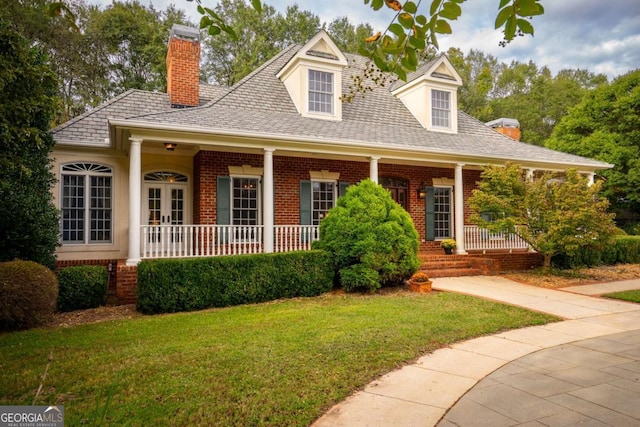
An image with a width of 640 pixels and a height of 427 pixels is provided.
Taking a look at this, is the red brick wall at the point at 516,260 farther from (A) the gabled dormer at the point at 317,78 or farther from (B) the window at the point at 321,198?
(A) the gabled dormer at the point at 317,78

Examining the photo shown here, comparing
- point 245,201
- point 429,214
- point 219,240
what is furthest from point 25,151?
point 429,214

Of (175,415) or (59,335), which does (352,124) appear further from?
(175,415)

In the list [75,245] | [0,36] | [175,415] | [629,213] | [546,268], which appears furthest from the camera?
[629,213]

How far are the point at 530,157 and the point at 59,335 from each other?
45.2ft

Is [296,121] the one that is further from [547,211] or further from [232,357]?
[232,357]

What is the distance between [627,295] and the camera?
8.71 m

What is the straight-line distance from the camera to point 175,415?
325 centimetres

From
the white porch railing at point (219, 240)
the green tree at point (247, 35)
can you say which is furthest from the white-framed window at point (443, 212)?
the green tree at point (247, 35)

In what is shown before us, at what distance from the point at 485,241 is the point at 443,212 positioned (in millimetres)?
1766

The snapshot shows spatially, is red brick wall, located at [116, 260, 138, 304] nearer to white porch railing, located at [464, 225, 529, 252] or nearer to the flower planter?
the flower planter

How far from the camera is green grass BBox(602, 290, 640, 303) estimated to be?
8375 millimetres

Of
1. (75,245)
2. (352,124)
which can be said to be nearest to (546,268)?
(352,124)

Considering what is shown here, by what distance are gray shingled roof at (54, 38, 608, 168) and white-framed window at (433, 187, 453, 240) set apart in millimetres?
1947

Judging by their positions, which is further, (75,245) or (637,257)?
(637,257)
